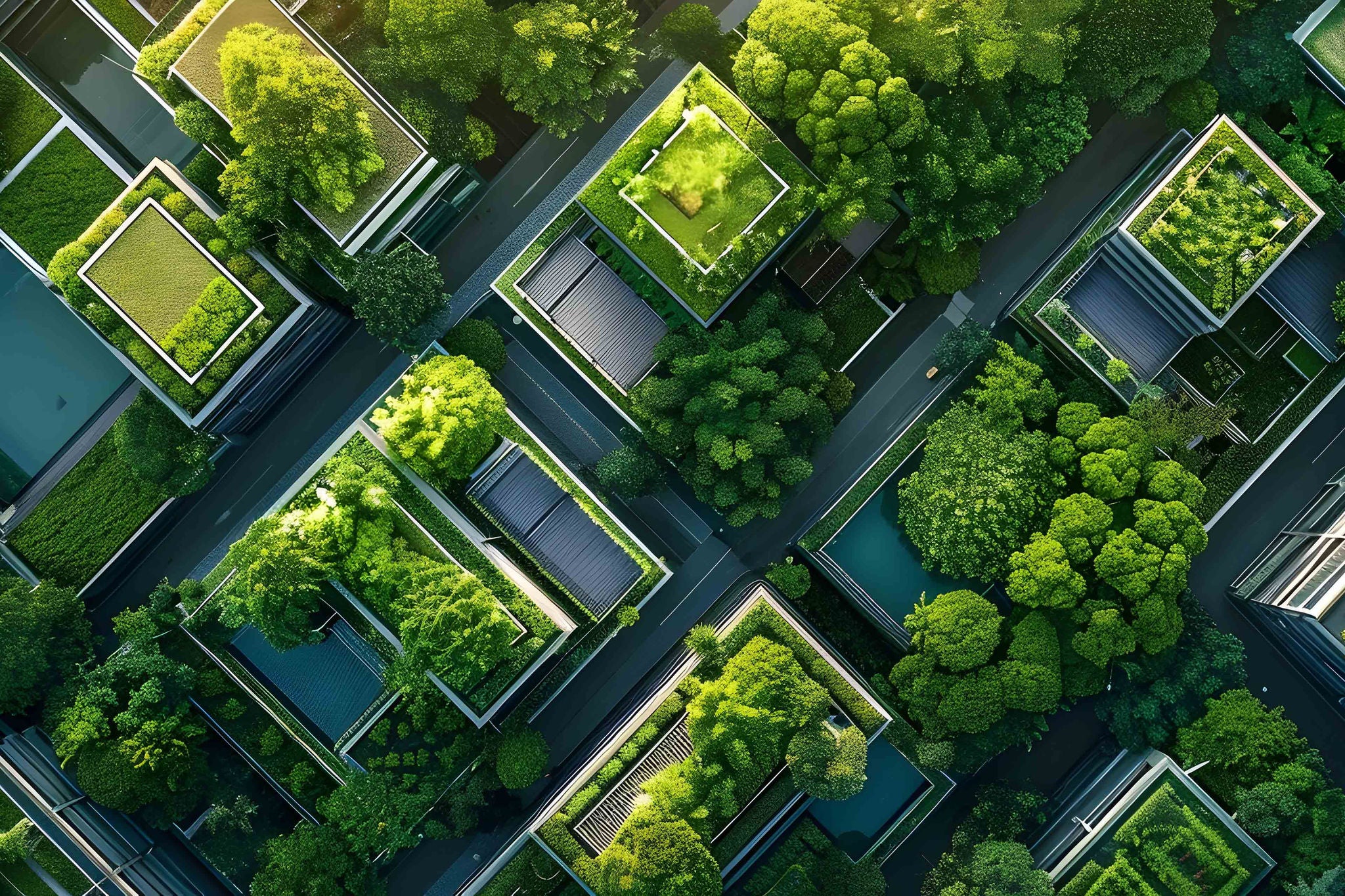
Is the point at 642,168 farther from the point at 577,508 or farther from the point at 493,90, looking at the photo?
the point at 577,508

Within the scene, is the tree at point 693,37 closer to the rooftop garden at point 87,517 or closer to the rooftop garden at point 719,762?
the rooftop garden at point 719,762

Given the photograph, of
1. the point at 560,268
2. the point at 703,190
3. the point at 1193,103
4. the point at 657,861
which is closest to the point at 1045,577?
the point at 657,861

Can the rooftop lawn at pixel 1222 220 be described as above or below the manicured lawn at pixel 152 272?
above

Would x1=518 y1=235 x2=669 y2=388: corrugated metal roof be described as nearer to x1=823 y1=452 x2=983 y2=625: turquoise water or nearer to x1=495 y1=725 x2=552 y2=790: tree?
x1=823 y1=452 x2=983 y2=625: turquoise water

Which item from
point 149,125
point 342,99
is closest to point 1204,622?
point 342,99

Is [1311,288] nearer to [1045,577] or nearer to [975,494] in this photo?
[1045,577]

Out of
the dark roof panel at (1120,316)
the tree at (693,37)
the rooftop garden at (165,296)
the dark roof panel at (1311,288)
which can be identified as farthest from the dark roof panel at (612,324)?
the dark roof panel at (1311,288)

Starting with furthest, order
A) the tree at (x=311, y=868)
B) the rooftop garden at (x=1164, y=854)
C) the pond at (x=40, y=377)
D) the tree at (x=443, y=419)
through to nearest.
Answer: the pond at (x=40, y=377) → the tree at (x=311, y=868) → the rooftop garden at (x=1164, y=854) → the tree at (x=443, y=419)
